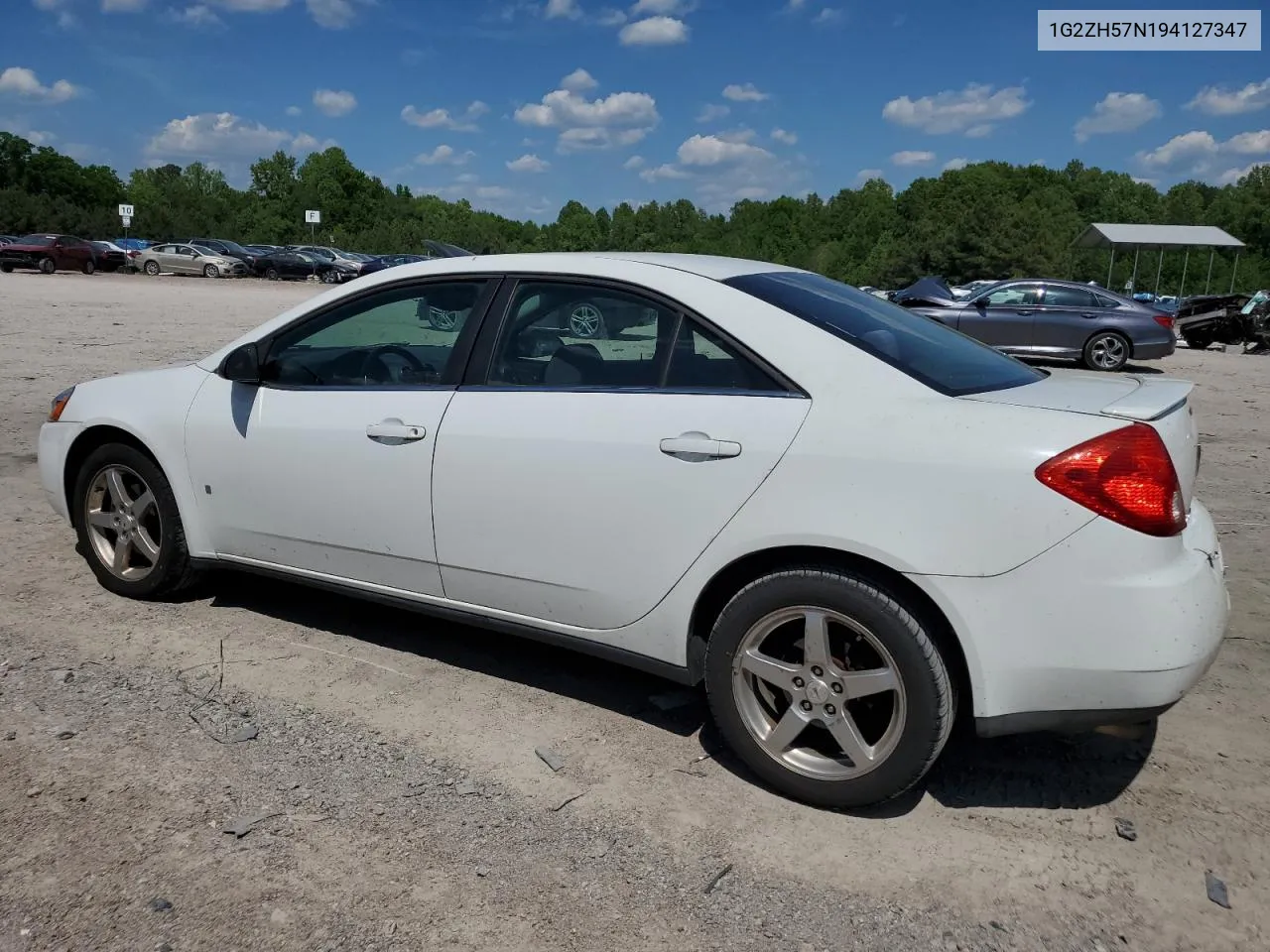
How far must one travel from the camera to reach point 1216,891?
2684mm

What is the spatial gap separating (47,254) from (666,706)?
46.0 meters

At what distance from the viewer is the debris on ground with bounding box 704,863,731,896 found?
8.81 feet

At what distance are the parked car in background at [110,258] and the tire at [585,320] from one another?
46.8m

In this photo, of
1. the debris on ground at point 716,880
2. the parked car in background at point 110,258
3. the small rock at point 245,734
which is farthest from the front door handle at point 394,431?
the parked car in background at point 110,258

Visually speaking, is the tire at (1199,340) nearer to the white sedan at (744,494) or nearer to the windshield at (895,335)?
the windshield at (895,335)

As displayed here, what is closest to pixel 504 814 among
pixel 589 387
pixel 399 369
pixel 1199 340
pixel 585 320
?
pixel 589 387

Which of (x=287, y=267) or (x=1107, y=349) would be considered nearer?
(x=1107, y=349)

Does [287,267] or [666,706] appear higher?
[287,267]

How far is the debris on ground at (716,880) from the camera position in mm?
2686

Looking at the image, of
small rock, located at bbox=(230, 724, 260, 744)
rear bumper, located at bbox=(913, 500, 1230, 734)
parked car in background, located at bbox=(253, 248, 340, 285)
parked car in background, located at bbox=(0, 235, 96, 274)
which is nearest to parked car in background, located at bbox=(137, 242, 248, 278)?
parked car in background, located at bbox=(253, 248, 340, 285)

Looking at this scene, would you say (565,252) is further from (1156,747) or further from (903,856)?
(1156,747)

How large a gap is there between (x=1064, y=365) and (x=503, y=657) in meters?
16.8

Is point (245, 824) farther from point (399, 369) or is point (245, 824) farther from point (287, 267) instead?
point (287, 267)

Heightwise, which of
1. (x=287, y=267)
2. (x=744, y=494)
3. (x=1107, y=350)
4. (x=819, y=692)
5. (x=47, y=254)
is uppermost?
(x=47, y=254)
